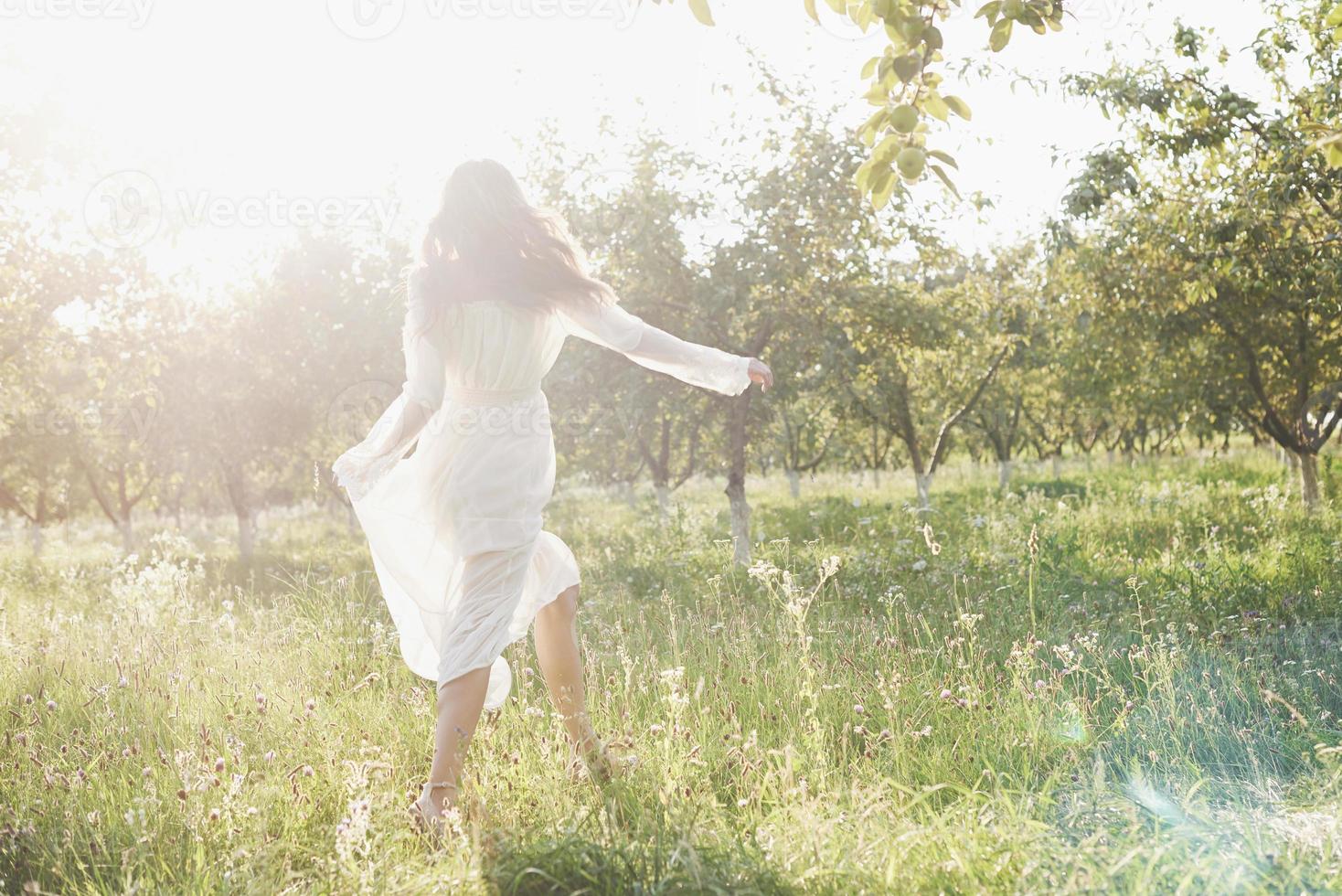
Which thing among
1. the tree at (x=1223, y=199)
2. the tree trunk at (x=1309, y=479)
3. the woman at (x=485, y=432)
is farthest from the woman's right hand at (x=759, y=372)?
the tree trunk at (x=1309, y=479)

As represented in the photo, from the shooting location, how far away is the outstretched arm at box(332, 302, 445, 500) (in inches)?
136

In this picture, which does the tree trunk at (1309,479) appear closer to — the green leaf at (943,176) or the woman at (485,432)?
the woman at (485,432)

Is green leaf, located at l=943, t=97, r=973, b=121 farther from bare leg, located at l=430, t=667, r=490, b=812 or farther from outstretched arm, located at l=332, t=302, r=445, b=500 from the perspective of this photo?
bare leg, located at l=430, t=667, r=490, b=812

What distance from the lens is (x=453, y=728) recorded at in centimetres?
326

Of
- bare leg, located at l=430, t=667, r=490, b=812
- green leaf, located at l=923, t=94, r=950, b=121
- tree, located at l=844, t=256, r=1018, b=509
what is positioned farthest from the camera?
tree, located at l=844, t=256, r=1018, b=509

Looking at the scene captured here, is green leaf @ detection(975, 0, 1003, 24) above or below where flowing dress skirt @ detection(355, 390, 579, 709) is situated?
above

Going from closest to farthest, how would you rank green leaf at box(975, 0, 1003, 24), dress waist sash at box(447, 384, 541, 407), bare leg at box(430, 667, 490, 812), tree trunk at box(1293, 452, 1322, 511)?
green leaf at box(975, 0, 1003, 24), bare leg at box(430, 667, 490, 812), dress waist sash at box(447, 384, 541, 407), tree trunk at box(1293, 452, 1322, 511)

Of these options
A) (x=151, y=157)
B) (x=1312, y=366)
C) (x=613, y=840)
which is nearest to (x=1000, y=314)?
(x=1312, y=366)

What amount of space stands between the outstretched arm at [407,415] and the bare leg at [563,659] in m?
0.83

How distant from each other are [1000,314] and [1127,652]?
11.0m

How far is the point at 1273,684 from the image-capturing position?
175 inches

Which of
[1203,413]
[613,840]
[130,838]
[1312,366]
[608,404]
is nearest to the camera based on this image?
[613,840]

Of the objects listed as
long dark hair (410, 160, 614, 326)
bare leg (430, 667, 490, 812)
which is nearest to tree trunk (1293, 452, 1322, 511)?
long dark hair (410, 160, 614, 326)

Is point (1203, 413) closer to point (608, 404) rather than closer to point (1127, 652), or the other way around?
point (608, 404)
